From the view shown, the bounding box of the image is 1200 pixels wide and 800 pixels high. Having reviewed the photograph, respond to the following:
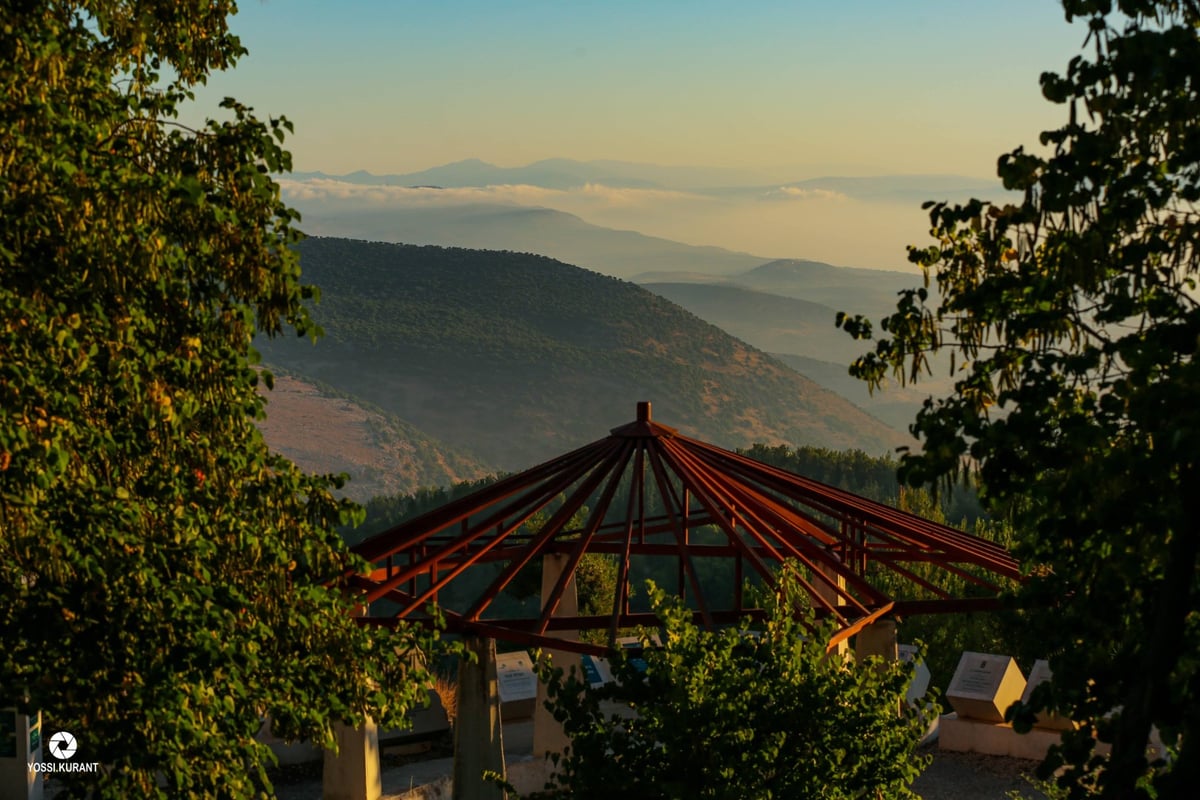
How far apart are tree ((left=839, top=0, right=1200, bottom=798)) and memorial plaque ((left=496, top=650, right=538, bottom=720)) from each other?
15.3m

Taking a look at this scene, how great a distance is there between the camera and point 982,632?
101 feet

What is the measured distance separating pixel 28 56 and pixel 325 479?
3.48 metres

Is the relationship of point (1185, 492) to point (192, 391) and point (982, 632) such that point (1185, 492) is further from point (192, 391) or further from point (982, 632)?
point (982, 632)

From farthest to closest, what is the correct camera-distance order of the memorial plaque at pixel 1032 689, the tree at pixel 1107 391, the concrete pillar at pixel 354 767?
1. the memorial plaque at pixel 1032 689
2. the concrete pillar at pixel 354 767
3. the tree at pixel 1107 391

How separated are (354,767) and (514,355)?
147032 mm

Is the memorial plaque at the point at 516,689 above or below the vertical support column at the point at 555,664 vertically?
below

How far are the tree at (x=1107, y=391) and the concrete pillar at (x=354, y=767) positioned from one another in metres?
10.2

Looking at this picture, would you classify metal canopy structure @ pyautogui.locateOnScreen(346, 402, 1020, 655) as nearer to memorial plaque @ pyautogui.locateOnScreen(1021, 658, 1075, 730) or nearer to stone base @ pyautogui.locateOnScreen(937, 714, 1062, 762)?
memorial plaque @ pyautogui.locateOnScreen(1021, 658, 1075, 730)

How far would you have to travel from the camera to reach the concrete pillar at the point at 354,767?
16109 mm

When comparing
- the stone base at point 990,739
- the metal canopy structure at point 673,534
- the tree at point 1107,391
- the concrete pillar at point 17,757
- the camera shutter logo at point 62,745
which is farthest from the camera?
the stone base at point 990,739

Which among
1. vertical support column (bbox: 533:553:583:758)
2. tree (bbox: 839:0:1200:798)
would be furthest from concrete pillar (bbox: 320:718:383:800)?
tree (bbox: 839:0:1200:798)

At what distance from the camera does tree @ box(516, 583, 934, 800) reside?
1003 centimetres

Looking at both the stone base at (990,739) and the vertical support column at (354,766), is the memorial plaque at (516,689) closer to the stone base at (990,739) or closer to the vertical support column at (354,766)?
the vertical support column at (354,766)

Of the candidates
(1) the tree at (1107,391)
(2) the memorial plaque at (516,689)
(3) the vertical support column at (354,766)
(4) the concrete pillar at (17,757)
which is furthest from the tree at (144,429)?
(2) the memorial plaque at (516,689)
